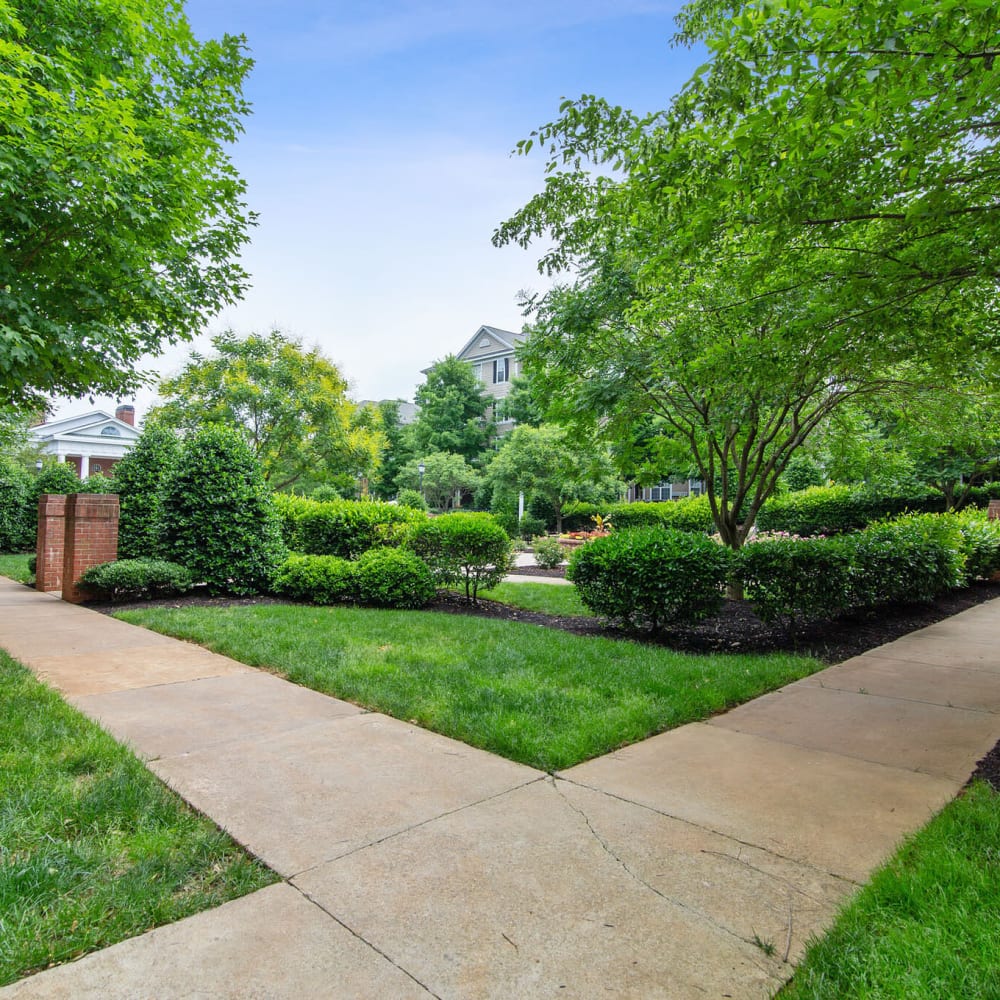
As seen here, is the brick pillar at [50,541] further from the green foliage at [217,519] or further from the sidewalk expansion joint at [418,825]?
the sidewalk expansion joint at [418,825]

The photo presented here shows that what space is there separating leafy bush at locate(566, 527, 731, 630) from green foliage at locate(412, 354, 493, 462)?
32.0 m

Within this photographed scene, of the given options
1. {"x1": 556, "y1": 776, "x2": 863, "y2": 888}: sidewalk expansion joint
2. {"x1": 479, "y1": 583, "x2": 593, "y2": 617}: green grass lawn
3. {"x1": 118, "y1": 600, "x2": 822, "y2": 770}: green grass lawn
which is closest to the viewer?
{"x1": 556, "y1": 776, "x2": 863, "y2": 888}: sidewalk expansion joint

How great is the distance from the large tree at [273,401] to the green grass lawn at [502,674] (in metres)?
11.8

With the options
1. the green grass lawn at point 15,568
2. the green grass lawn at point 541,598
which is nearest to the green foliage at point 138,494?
the green grass lawn at point 15,568

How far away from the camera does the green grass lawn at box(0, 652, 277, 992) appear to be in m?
1.85

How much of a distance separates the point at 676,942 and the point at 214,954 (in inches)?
53.9

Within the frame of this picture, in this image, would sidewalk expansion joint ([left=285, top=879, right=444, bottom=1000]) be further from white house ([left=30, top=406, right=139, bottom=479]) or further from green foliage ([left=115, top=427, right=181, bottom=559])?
white house ([left=30, top=406, right=139, bottom=479])

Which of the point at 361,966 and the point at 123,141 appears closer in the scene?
the point at 361,966

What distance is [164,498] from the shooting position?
894cm

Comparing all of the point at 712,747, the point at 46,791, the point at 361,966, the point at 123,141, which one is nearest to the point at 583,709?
the point at 712,747

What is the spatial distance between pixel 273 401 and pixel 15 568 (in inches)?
291

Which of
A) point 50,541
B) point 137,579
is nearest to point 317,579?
point 137,579

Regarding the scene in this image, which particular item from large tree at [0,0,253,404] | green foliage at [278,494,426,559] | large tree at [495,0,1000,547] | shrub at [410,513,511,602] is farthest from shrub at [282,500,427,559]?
large tree at [495,0,1000,547]

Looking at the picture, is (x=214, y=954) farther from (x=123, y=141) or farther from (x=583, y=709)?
(x=123, y=141)
